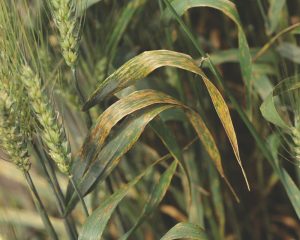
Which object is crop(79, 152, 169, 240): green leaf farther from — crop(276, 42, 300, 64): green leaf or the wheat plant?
crop(276, 42, 300, 64): green leaf

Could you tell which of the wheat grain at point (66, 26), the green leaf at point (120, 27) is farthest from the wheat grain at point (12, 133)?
the green leaf at point (120, 27)

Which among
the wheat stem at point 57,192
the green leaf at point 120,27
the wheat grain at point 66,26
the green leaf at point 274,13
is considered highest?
the wheat grain at point 66,26

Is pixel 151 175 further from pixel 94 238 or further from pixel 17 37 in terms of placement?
pixel 17 37

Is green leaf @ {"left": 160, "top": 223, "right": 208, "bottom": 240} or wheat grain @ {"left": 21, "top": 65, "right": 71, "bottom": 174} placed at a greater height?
wheat grain @ {"left": 21, "top": 65, "right": 71, "bottom": 174}

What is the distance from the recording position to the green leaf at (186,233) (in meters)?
1.07

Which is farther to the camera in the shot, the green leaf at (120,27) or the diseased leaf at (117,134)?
the green leaf at (120,27)

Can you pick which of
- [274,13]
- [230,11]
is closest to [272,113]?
[230,11]

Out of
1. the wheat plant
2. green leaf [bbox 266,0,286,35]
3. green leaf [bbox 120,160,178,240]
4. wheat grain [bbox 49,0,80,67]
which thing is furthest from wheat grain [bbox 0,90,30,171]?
green leaf [bbox 266,0,286,35]

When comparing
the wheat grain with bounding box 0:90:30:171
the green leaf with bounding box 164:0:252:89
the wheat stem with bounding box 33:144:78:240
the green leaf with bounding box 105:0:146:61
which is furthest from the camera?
the green leaf with bounding box 105:0:146:61

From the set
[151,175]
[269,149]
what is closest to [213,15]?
[151,175]

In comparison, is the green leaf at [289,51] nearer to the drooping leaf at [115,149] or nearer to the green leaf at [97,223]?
the drooping leaf at [115,149]

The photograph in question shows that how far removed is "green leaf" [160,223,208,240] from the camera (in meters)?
1.07

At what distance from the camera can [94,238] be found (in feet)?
3.45

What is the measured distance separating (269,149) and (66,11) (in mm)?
464
